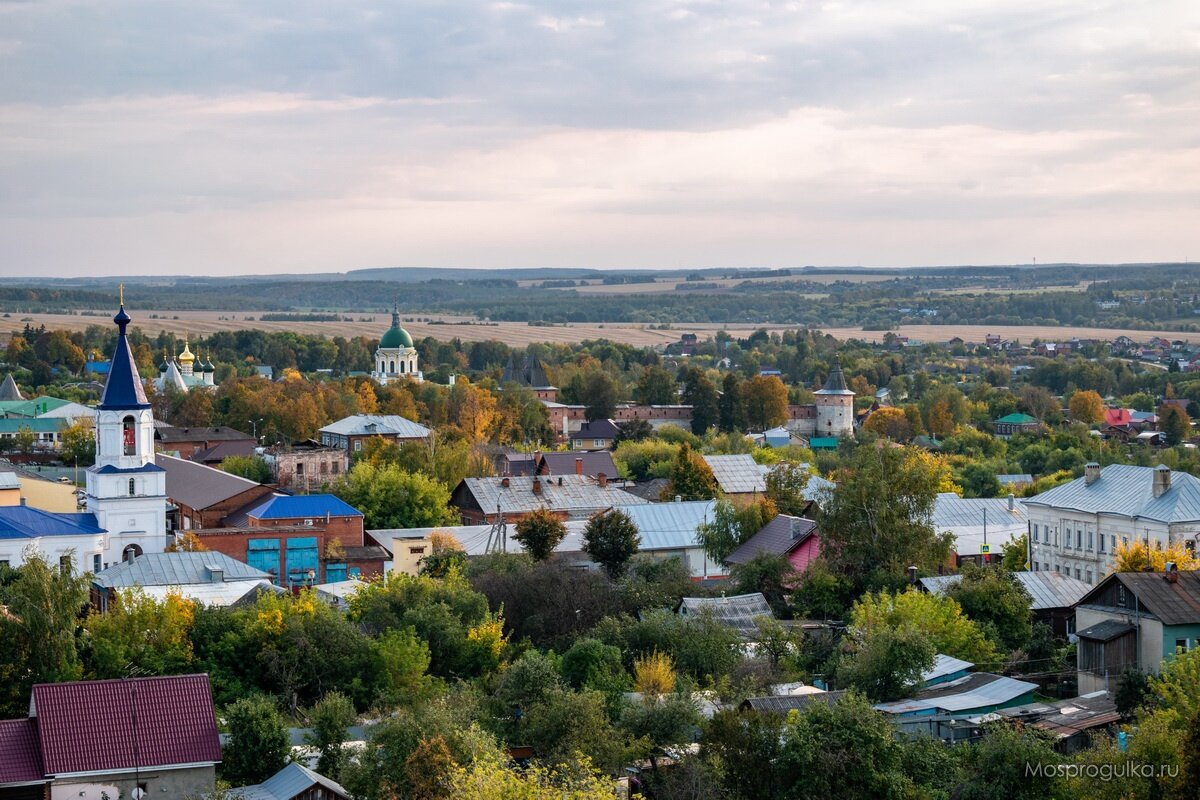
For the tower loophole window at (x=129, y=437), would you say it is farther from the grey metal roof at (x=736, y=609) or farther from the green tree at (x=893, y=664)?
the green tree at (x=893, y=664)

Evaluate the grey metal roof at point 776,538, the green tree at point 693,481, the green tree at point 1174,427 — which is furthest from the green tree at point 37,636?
the green tree at point 1174,427

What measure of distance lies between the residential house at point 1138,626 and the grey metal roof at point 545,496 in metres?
21.7

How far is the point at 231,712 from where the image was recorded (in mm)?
25969

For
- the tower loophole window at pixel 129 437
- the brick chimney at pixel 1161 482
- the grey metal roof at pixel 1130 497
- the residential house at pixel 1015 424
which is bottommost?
the residential house at pixel 1015 424

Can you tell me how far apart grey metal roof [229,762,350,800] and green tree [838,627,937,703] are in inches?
418

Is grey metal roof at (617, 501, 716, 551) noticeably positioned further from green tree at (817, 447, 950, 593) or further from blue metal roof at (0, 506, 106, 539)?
blue metal roof at (0, 506, 106, 539)

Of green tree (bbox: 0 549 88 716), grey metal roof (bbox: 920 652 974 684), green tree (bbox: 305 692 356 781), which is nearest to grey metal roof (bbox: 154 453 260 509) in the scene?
green tree (bbox: 0 549 88 716)

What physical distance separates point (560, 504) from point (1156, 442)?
5873cm

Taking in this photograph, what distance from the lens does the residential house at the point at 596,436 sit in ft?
307

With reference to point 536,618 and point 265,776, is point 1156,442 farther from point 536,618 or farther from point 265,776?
point 265,776

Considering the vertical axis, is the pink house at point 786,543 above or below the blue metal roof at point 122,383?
below

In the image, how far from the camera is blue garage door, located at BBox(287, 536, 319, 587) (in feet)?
148

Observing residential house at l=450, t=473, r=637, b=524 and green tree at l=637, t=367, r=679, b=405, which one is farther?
green tree at l=637, t=367, r=679, b=405

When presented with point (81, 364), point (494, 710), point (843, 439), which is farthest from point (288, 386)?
point (494, 710)
